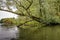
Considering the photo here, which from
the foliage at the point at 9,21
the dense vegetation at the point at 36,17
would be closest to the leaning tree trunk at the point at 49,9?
the dense vegetation at the point at 36,17

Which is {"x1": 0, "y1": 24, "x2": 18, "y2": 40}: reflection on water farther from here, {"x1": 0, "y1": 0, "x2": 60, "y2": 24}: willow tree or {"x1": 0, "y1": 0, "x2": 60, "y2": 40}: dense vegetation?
{"x1": 0, "y1": 0, "x2": 60, "y2": 24}: willow tree

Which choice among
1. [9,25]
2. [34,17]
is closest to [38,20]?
[34,17]

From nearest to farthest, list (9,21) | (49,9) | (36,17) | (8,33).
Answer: (36,17)
(49,9)
(8,33)
(9,21)

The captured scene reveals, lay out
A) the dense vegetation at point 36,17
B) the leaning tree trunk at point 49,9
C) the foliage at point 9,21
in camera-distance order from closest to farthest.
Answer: the dense vegetation at point 36,17, the leaning tree trunk at point 49,9, the foliage at point 9,21

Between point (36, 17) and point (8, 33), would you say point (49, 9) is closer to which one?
point (36, 17)

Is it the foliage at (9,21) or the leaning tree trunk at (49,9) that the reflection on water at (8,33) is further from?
the leaning tree trunk at (49,9)

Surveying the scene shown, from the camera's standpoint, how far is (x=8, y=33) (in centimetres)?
707

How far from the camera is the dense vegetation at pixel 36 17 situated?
254 inches

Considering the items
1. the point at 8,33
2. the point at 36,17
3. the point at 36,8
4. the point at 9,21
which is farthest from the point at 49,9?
the point at 8,33

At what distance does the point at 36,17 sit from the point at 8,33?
4.39 feet

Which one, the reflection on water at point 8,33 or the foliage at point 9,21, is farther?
the foliage at point 9,21

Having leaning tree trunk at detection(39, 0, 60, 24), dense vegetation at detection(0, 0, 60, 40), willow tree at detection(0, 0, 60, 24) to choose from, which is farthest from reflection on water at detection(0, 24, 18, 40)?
leaning tree trunk at detection(39, 0, 60, 24)

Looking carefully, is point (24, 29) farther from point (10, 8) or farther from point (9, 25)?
point (10, 8)

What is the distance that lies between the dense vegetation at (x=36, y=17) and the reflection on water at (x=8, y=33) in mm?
276
